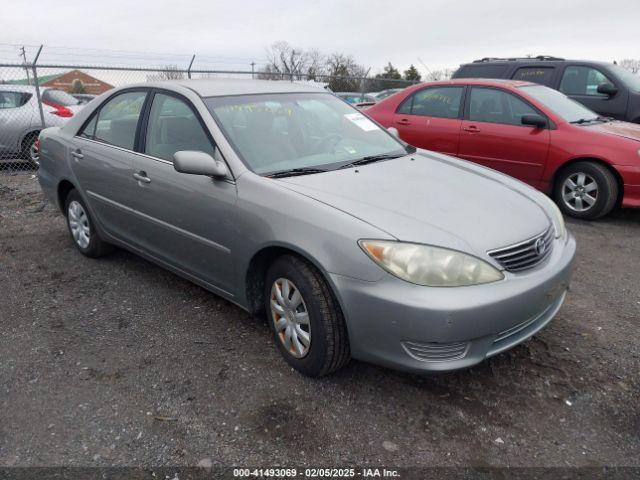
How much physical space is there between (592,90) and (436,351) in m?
7.06

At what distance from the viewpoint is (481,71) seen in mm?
8695

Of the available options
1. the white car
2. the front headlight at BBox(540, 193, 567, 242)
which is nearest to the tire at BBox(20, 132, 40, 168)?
the white car

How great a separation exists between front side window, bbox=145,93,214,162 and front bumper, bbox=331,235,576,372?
4.59ft

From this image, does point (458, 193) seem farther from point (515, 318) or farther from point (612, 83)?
point (612, 83)

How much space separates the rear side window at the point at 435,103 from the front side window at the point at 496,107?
219 mm

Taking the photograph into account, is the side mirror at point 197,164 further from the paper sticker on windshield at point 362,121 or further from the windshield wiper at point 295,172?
the paper sticker on windshield at point 362,121

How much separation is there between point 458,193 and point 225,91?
1.69 metres

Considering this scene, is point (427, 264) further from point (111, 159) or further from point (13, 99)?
point (13, 99)

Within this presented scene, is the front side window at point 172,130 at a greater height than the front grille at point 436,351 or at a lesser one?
greater

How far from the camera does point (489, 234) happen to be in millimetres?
2535

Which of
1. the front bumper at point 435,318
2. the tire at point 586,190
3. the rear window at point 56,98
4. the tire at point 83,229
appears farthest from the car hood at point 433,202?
the rear window at point 56,98

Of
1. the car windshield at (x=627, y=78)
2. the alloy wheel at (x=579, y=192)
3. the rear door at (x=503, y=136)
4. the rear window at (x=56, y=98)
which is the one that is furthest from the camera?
the rear window at (x=56, y=98)

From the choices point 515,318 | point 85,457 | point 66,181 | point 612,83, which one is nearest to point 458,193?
point 515,318

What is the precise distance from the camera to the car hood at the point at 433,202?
245cm
